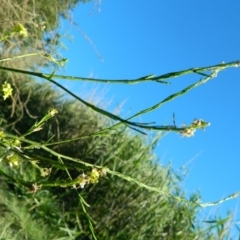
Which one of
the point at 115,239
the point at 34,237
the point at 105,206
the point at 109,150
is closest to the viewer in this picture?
the point at 34,237

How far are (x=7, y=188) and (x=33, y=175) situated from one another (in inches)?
11.5

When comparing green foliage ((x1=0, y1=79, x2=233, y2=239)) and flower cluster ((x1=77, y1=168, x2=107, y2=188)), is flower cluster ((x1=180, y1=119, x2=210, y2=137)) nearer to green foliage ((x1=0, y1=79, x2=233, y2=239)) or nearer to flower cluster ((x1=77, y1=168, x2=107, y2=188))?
flower cluster ((x1=77, y1=168, x2=107, y2=188))

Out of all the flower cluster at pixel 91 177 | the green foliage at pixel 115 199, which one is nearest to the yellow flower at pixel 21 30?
the flower cluster at pixel 91 177

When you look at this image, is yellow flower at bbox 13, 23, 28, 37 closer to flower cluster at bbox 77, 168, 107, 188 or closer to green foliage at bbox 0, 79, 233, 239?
flower cluster at bbox 77, 168, 107, 188

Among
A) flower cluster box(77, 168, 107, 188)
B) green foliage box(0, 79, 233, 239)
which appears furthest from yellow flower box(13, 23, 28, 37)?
green foliage box(0, 79, 233, 239)

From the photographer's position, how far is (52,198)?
6020 mm

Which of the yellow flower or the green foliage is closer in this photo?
the yellow flower

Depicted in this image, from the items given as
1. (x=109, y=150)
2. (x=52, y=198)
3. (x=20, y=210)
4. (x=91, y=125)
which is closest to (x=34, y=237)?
(x=20, y=210)

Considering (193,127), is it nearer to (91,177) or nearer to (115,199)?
(91,177)

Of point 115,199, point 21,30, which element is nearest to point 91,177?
point 21,30

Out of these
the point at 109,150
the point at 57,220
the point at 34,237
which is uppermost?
the point at 109,150

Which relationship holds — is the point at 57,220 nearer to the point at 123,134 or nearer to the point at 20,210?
the point at 20,210

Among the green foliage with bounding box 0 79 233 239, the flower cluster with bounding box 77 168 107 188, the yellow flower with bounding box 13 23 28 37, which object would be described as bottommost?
the flower cluster with bounding box 77 168 107 188

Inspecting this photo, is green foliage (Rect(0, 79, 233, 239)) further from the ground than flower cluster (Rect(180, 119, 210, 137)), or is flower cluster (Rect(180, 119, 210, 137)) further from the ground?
green foliage (Rect(0, 79, 233, 239))
